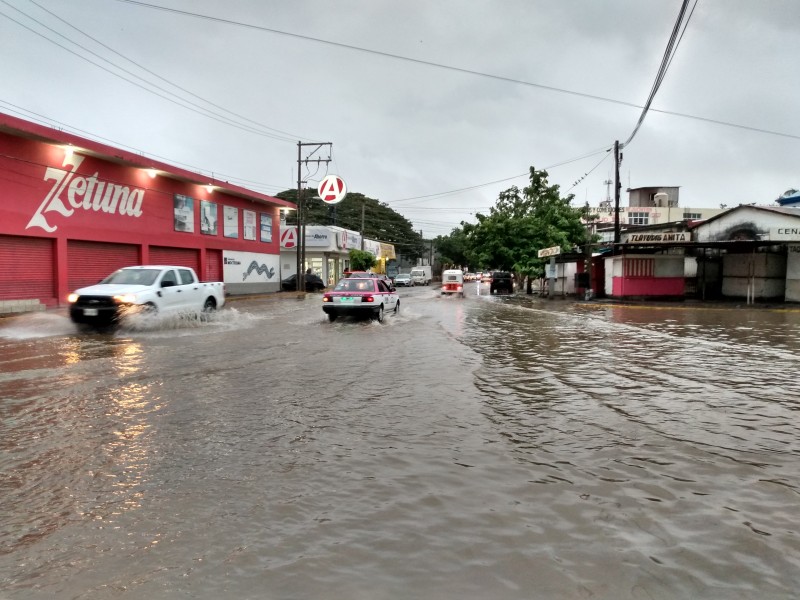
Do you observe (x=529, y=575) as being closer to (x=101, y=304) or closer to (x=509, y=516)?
(x=509, y=516)

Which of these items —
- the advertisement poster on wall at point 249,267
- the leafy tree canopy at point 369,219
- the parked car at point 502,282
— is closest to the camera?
the advertisement poster on wall at point 249,267

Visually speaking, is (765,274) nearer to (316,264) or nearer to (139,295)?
(139,295)

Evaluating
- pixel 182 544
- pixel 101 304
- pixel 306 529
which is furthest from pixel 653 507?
pixel 101 304

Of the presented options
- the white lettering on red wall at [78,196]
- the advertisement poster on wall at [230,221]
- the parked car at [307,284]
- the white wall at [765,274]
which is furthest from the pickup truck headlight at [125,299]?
the parked car at [307,284]

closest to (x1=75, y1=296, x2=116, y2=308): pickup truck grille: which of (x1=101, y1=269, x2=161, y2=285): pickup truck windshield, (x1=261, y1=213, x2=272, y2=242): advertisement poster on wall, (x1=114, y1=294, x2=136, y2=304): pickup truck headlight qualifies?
(x1=114, y1=294, x2=136, y2=304): pickup truck headlight

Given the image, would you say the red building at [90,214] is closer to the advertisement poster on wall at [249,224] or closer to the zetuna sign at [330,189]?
the advertisement poster on wall at [249,224]

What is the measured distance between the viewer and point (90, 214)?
72.4 feet

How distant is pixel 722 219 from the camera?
27.7m

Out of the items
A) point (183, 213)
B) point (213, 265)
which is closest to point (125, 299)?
point (183, 213)

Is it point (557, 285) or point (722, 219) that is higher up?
point (722, 219)

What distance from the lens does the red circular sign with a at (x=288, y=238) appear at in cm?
4644

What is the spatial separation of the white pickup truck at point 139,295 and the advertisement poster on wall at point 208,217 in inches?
584

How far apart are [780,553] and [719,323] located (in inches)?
652

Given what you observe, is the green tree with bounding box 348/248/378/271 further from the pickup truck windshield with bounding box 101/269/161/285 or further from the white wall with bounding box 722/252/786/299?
the pickup truck windshield with bounding box 101/269/161/285
